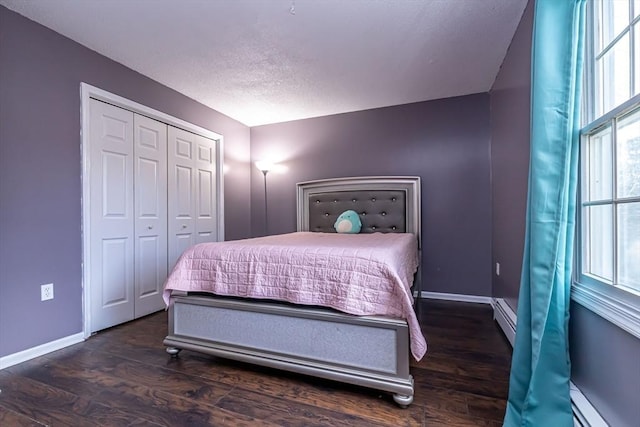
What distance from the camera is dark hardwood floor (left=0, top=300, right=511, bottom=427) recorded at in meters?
1.32

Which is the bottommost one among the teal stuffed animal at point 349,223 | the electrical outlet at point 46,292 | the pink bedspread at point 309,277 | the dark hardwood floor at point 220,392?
the dark hardwood floor at point 220,392

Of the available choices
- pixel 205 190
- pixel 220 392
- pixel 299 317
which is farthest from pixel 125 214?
pixel 299 317

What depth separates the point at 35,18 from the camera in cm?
193

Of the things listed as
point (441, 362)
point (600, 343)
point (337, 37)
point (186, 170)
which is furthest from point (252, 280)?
point (186, 170)

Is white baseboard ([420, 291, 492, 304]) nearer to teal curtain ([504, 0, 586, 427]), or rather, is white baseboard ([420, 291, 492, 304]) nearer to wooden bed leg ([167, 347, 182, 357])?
teal curtain ([504, 0, 586, 427])

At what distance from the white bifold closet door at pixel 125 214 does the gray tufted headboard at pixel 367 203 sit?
1.62 metres

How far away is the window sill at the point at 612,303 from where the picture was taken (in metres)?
0.87

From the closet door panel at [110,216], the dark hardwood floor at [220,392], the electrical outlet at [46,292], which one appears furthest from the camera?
the closet door panel at [110,216]

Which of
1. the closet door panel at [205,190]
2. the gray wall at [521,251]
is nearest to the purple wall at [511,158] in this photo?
the gray wall at [521,251]

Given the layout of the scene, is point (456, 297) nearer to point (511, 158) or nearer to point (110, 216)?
point (511, 158)

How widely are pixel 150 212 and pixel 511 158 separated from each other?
3130mm

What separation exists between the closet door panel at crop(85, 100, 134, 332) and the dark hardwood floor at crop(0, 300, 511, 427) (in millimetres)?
426

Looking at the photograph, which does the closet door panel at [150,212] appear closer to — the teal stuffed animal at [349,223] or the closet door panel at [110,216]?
the closet door panel at [110,216]

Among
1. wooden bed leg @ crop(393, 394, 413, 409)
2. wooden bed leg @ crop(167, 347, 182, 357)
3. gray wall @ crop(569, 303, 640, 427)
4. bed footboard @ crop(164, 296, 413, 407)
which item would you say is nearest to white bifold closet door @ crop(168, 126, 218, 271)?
wooden bed leg @ crop(167, 347, 182, 357)
